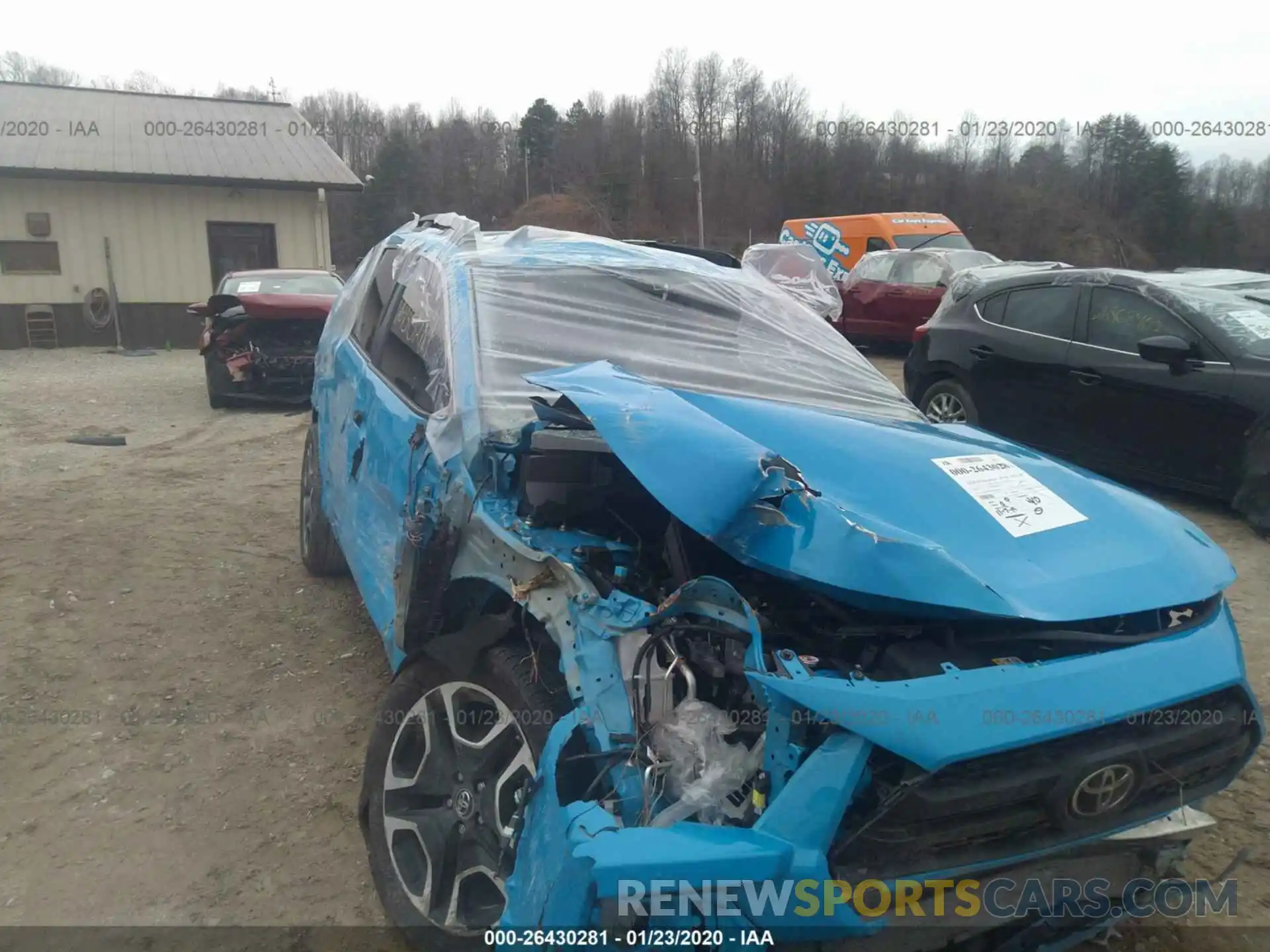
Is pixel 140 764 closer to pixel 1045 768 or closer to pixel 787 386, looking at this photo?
pixel 787 386

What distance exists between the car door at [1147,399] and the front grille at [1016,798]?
437 cm

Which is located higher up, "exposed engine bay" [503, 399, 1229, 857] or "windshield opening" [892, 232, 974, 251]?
"windshield opening" [892, 232, 974, 251]

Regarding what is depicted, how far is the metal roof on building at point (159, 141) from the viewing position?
60.2 ft

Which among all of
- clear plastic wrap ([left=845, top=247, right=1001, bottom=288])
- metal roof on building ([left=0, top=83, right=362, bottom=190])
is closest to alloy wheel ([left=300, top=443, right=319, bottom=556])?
clear plastic wrap ([left=845, top=247, right=1001, bottom=288])

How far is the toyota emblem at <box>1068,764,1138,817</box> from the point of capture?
70.9 inches

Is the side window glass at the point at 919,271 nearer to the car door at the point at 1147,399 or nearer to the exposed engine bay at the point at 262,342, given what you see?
the car door at the point at 1147,399

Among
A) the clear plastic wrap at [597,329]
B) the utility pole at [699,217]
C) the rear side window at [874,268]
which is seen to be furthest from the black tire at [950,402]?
the utility pole at [699,217]

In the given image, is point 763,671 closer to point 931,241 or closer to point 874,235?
point 931,241

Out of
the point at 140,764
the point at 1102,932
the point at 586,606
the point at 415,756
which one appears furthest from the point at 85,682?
the point at 1102,932

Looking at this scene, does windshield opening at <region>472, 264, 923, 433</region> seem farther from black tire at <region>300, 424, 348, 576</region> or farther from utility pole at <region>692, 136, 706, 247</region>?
utility pole at <region>692, 136, 706, 247</region>

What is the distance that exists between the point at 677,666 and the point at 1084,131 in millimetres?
34001

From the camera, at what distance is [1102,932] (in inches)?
93.5

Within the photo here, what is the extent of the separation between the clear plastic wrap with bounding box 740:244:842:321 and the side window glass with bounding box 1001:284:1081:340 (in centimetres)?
132

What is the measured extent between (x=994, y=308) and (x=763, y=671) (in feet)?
20.7
